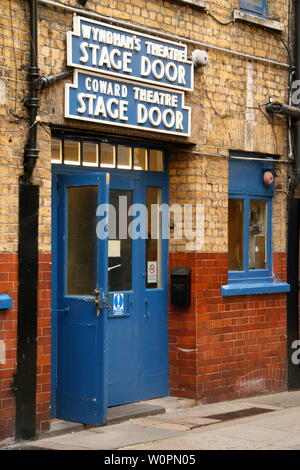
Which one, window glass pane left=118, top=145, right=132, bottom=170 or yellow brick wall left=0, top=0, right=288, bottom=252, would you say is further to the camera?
window glass pane left=118, top=145, right=132, bottom=170

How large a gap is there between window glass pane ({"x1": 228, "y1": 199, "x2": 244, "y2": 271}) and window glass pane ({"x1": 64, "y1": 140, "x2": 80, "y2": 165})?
7.89 feet

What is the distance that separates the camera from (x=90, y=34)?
869cm

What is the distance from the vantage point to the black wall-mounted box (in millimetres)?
10062

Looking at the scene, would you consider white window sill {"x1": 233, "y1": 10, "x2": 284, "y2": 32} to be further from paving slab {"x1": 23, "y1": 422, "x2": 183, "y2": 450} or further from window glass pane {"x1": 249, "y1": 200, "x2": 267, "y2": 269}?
paving slab {"x1": 23, "y1": 422, "x2": 183, "y2": 450}

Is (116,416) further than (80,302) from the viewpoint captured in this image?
Yes

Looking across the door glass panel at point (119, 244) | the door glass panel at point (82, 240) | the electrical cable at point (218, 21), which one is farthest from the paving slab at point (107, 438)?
the electrical cable at point (218, 21)

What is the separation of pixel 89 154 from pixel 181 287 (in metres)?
1.89

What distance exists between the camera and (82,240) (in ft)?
28.7

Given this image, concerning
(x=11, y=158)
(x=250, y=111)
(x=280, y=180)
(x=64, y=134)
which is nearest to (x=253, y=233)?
(x=280, y=180)

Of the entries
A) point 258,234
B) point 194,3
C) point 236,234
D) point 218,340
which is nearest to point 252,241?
point 258,234

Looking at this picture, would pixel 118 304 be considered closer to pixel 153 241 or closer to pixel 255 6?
pixel 153 241

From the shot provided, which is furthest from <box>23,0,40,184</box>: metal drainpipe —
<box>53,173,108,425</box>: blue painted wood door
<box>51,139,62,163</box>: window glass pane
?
<box>51,139,62,163</box>: window glass pane

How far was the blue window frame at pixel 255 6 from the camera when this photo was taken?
1103cm

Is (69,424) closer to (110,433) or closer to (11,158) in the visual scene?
(110,433)
